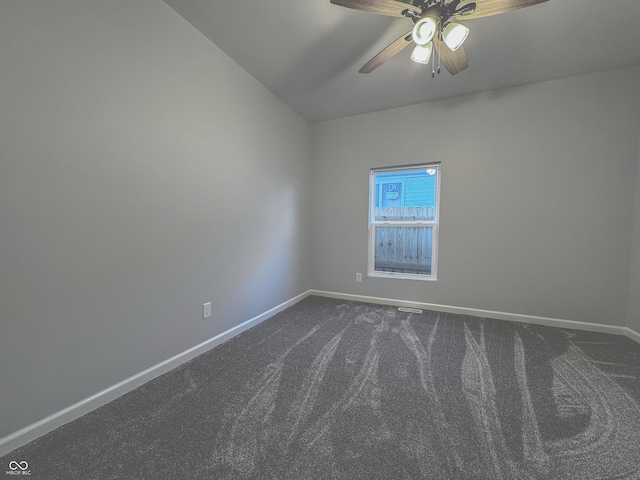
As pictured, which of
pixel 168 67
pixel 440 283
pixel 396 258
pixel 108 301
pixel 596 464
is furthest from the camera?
pixel 396 258

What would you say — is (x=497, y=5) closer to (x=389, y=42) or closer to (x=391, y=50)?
(x=391, y=50)

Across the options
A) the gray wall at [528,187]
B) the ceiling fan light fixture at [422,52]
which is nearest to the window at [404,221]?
the gray wall at [528,187]

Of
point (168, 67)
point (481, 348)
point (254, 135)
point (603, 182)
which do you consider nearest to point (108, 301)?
point (168, 67)

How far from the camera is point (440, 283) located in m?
2.96

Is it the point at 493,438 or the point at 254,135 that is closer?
the point at 493,438

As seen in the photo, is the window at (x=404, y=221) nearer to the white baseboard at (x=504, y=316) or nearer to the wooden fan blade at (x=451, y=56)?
the white baseboard at (x=504, y=316)

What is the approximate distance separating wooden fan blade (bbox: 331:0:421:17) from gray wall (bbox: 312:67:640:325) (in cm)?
129

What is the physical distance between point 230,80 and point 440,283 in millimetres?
3172

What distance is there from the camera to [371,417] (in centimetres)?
132

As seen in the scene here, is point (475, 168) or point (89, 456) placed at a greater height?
point (475, 168)

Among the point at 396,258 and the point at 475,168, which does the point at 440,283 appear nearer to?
the point at 396,258

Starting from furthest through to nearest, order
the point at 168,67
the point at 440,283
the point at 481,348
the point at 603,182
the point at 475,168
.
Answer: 1. the point at 440,283
2. the point at 475,168
3. the point at 603,182
4. the point at 481,348
5. the point at 168,67

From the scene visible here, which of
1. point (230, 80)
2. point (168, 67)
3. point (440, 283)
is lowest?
point (440, 283)

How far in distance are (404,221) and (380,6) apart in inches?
91.6
